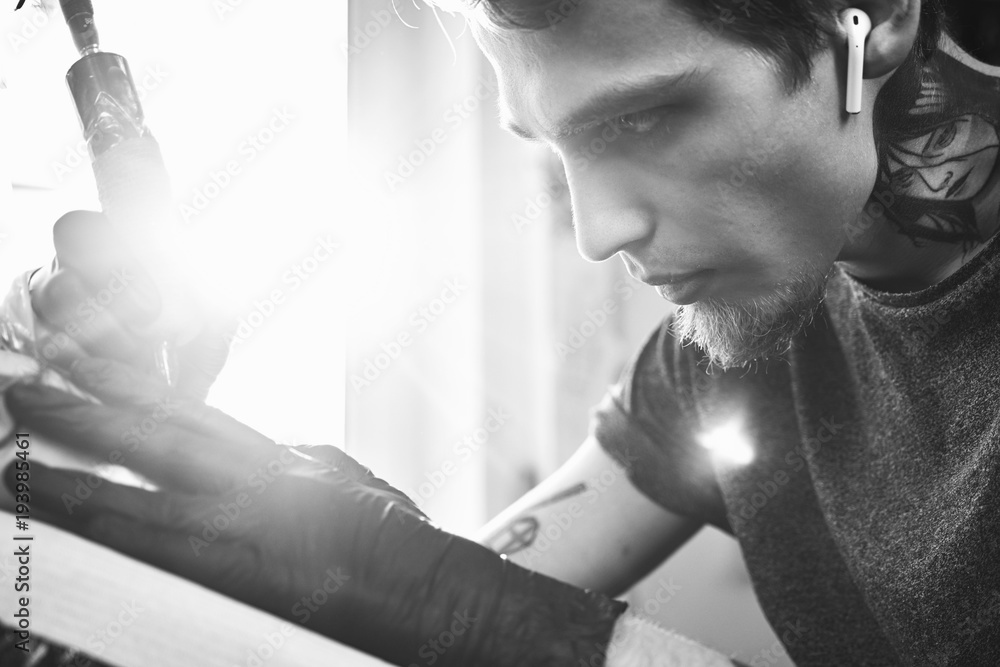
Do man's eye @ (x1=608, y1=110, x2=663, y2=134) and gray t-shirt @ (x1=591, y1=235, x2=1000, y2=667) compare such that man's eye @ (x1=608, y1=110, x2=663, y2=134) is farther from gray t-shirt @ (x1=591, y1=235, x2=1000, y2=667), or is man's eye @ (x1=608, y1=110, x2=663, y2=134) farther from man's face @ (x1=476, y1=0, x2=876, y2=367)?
gray t-shirt @ (x1=591, y1=235, x2=1000, y2=667)

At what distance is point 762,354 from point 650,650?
0.30 meters

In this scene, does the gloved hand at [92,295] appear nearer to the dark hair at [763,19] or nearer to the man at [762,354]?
the man at [762,354]

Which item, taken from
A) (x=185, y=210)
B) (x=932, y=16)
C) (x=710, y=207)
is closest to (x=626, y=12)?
(x=710, y=207)

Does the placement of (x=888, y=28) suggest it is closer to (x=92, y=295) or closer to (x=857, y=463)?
(x=857, y=463)

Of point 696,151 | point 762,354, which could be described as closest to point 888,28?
point 696,151

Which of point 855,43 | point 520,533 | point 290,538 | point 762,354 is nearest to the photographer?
point 290,538

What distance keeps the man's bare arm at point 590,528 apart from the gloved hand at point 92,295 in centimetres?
54

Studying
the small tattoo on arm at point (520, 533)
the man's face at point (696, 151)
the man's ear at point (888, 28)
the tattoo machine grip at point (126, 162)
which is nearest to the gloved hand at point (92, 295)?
the tattoo machine grip at point (126, 162)

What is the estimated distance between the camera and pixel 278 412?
3.38 feet

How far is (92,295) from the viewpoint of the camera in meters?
0.59

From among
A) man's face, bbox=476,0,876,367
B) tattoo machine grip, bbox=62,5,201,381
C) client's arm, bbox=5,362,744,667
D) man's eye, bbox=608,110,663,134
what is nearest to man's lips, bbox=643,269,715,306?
man's face, bbox=476,0,876,367

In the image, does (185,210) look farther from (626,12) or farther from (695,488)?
(695,488)

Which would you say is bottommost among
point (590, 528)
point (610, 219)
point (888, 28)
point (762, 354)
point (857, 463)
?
point (590, 528)

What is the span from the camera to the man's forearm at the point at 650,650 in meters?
0.64
